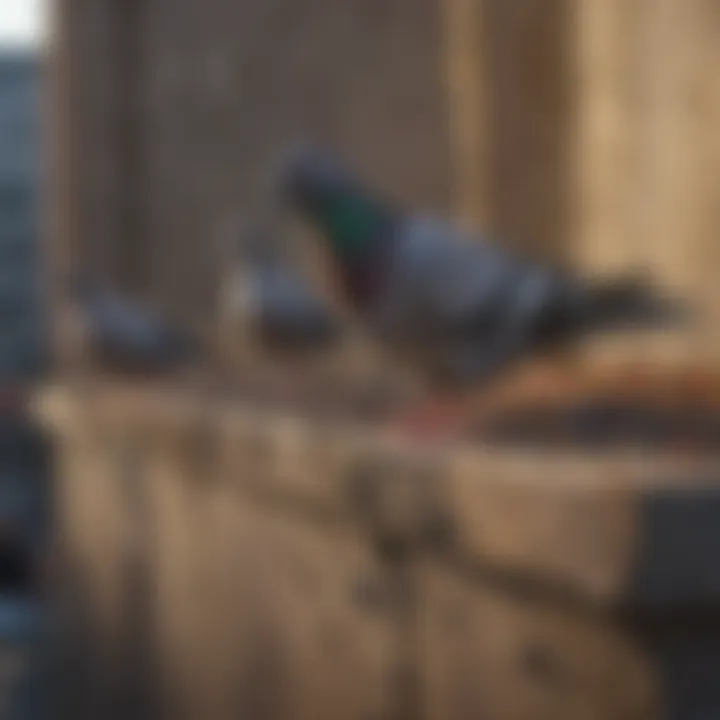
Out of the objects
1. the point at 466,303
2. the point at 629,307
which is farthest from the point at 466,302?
the point at 629,307

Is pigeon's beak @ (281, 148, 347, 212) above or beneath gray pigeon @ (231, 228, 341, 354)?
above

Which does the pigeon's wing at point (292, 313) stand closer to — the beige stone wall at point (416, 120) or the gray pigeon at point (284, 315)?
the gray pigeon at point (284, 315)

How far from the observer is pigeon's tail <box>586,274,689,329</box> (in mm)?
1819

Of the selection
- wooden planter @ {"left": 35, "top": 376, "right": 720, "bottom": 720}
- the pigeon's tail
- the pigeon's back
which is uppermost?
the pigeon's back

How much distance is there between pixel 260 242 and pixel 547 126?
2503 mm

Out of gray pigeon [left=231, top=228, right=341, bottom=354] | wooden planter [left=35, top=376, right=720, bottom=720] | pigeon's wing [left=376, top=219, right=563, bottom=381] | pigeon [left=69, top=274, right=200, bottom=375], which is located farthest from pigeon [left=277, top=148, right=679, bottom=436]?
pigeon [left=69, top=274, right=200, bottom=375]

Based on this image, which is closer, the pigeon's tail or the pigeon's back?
the pigeon's tail

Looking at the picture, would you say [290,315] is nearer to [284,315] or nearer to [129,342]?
[284,315]

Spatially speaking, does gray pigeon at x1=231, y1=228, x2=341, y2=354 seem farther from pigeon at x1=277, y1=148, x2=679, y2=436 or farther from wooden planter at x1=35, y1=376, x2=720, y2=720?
pigeon at x1=277, y1=148, x2=679, y2=436

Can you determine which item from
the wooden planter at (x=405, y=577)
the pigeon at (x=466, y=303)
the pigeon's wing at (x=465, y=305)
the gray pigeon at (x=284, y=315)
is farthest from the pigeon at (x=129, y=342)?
the pigeon's wing at (x=465, y=305)

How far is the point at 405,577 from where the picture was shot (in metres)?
1.43

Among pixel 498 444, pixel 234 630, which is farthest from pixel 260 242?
pixel 498 444

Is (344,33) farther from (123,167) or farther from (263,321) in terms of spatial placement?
(263,321)

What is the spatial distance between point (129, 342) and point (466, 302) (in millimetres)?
2146
